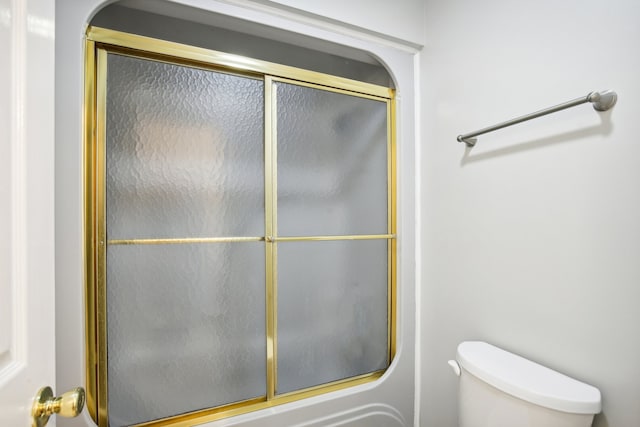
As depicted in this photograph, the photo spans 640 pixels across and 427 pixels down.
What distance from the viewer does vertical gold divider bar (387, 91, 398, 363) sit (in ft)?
5.10

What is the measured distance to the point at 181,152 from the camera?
1.18 metres

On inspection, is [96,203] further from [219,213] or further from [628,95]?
[628,95]

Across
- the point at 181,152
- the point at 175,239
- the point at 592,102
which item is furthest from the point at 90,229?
the point at 592,102

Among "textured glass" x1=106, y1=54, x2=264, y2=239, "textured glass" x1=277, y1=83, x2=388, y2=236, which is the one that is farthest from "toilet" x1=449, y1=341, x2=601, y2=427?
"textured glass" x1=106, y1=54, x2=264, y2=239

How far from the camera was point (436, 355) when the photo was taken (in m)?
1.48

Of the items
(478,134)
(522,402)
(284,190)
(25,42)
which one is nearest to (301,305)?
(284,190)

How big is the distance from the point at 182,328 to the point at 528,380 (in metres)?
1.13

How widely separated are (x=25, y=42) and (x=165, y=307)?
879 mm

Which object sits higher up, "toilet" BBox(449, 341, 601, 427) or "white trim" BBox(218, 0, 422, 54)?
"white trim" BBox(218, 0, 422, 54)

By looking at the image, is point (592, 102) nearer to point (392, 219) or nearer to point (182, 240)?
point (392, 219)

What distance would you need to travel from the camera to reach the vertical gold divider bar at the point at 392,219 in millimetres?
1554

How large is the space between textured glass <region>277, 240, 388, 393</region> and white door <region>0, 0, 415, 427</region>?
90 millimetres

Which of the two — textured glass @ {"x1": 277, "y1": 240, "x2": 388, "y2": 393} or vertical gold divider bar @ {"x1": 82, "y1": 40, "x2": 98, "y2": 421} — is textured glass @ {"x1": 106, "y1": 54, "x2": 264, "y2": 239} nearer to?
vertical gold divider bar @ {"x1": 82, "y1": 40, "x2": 98, "y2": 421}

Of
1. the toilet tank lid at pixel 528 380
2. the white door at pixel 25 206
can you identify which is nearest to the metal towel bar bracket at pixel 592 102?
the toilet tank lid at pixel 528 380
